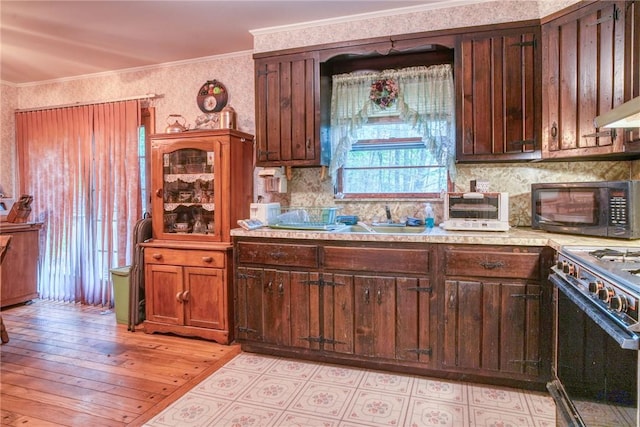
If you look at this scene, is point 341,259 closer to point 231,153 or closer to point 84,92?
point 231,153

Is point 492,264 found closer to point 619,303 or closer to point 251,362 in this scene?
point 619,303

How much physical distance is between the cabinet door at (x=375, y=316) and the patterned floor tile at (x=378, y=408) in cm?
29

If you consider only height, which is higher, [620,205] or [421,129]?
[421,129]

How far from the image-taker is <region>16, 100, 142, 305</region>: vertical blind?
4.05 meters

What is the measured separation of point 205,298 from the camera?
3143 millimetres

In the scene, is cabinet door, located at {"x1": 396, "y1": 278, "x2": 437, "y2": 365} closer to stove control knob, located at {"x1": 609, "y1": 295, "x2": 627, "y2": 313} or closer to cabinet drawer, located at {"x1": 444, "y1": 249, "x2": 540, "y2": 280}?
cabinet drawer, located at {"x1": 444, "y1": 249, "x2": 540, "y2": 280}

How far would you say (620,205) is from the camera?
204cm

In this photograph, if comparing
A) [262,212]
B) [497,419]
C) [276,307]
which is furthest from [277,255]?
[497,419]

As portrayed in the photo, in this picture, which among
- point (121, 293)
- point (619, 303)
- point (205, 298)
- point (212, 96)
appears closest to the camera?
point (619, 303)

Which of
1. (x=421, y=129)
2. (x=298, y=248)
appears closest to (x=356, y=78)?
(x=421, y=129)

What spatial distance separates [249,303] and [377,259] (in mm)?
1034

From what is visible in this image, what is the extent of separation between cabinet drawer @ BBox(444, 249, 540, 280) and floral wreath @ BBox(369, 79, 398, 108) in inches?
52.7

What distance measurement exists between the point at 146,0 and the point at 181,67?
4.21 ft

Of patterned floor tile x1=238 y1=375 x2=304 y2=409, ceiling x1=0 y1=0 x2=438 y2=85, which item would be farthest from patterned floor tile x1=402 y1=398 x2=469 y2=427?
ceiling x1=0 y1=0 x2=438 y2=85
